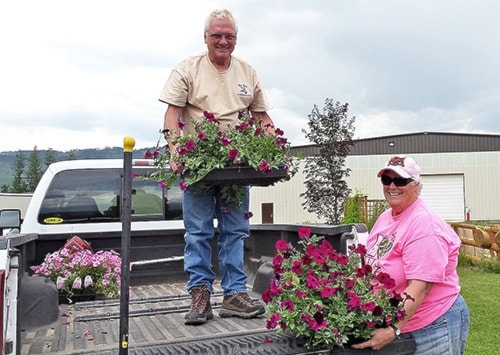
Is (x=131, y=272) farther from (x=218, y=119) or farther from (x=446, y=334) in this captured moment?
(x=446, y=334)

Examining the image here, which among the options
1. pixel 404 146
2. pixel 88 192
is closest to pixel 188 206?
pixel 88 192

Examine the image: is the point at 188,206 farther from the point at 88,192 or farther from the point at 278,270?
the point at 88,192

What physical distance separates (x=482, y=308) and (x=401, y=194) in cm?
598

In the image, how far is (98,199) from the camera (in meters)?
5.81

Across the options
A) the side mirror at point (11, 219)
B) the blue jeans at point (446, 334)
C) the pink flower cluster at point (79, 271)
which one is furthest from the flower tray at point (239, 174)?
the side mirror at point (11, 219)

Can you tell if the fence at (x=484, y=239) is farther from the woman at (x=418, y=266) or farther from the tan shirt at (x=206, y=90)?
the tan shirt at (x=206, y=90)

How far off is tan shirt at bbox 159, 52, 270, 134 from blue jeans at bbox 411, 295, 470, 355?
1.59 meters

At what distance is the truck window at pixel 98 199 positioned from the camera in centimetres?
556

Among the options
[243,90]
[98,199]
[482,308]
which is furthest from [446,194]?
[243,90]

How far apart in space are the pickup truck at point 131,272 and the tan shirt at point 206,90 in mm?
654

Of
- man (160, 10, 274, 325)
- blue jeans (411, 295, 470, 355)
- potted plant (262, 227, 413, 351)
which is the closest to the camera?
potted plant (262, 227, 413, 351)

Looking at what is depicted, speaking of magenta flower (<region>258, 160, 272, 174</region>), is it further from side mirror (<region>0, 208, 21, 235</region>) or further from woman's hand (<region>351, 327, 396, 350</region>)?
side mirror (<region>0, 208, 21, 235</region>)

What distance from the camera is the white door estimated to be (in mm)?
32531

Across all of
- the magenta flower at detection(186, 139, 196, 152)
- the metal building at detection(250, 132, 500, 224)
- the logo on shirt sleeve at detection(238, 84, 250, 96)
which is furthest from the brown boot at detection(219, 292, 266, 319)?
the metal building at detection(250, 132, 500, 224)
